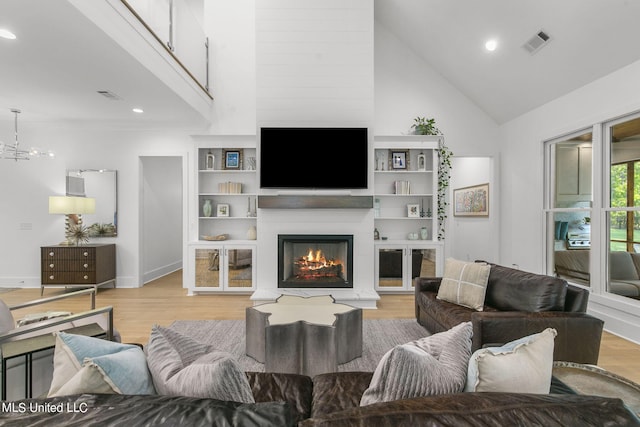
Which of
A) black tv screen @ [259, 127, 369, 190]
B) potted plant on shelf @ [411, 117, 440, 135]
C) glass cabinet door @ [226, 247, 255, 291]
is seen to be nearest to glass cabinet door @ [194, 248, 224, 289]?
glass cabinet door @ [226, 247, 255, 291]

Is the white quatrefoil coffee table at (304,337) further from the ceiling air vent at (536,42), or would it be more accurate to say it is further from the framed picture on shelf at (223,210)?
the ceiling air vent at (536,42)

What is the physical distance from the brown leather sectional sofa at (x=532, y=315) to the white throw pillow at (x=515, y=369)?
998 mm

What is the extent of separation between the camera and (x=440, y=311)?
2771 mm

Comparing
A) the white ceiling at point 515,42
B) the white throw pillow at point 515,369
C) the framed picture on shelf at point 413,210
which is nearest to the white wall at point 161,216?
the framed picture on shelf at point 413,210

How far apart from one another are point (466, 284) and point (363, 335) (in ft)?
3.67

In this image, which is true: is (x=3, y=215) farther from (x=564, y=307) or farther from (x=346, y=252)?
(x=564, y=307)

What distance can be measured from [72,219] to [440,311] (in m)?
5.63

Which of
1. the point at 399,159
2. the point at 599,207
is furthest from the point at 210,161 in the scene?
the point at 599,207

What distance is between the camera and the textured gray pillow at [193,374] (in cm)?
94

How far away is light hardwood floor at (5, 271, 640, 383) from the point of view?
2.95 m

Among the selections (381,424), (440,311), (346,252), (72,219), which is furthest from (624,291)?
(72,219)

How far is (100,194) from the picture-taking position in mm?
5191
